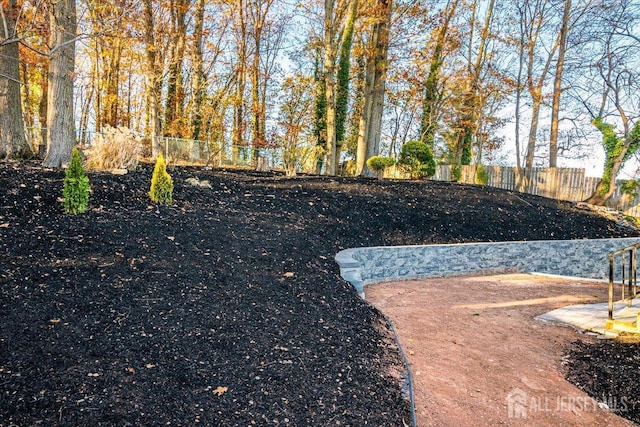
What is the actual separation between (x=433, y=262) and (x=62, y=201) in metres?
5.34

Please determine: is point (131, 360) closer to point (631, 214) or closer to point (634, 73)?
point (631, 214)

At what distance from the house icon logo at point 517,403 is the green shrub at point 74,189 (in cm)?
433

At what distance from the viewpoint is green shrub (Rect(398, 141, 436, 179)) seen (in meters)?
10.7

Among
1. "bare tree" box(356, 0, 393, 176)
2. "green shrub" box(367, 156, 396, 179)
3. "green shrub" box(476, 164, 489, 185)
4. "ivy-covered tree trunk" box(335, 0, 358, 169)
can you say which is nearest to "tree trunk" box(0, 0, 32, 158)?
"green shrub" box(367, 156, 396, 179)

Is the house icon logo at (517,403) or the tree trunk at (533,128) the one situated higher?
the tree trunk at (533,128)

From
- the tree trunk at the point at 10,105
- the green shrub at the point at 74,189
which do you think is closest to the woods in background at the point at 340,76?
the tree trunk at the point at 10,105

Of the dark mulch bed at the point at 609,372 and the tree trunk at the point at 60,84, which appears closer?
the dark mulch bed at the point at 609,372

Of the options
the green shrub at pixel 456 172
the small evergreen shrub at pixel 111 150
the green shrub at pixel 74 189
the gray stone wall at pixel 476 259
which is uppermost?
the green shrub at pixel 456 172

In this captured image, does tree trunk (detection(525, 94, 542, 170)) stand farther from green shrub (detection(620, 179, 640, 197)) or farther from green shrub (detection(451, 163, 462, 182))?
green shrub (detection(620, 179, 640, 197))

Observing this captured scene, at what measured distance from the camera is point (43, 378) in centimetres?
186

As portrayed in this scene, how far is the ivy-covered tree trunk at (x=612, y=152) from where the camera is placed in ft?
34.7

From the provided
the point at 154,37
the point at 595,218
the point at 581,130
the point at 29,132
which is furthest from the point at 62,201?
the point at 581,130

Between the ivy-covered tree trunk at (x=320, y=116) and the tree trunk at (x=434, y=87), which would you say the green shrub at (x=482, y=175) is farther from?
the ivy-covered tree trunk at (x=320, y=116)

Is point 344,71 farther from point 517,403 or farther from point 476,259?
point 517,403
